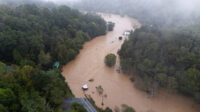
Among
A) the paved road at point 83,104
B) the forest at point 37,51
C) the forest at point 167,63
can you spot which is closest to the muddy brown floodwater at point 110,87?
the forest at point 167,63

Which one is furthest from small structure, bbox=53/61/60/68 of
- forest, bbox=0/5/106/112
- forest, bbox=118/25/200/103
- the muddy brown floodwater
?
forest, bbox=118/25/200/103

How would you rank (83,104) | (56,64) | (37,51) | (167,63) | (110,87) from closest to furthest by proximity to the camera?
(83,104)
(167,63)
(110,87)
(37,51)
(56,64)

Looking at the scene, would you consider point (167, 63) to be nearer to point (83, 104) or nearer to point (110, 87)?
point (110, 87)

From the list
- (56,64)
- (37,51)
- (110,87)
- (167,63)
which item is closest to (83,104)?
(110,87)

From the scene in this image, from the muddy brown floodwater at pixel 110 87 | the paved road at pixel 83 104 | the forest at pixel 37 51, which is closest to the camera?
the forest at pixel 37 51

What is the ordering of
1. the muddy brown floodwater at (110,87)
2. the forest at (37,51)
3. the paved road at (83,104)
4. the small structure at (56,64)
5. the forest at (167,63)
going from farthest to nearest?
the small structure at (56,64) < the muddy brown floodwater at (110,87) < the forest at (167,63) < the paved road at (83,104) < the forest at (37,51)

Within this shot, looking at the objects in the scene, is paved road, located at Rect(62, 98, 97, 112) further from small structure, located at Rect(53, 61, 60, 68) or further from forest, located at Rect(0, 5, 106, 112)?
small structure, located at Rect(53, 61, 60, 68)

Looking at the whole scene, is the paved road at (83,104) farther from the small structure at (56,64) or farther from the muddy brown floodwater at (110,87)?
the small structure at (56,64)
